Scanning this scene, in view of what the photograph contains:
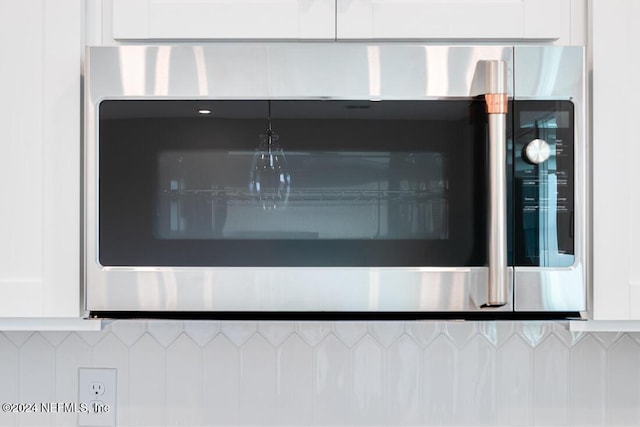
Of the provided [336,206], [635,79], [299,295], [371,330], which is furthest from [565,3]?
[371,330]

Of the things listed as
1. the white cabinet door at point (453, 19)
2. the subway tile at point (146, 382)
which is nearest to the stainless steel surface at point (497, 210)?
the white cabinet door at point (453, 19)

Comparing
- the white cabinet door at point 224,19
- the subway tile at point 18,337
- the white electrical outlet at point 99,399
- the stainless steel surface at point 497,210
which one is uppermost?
the white cabinet door at point 224,19

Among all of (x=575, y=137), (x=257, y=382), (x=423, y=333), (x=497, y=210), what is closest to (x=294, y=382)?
(x=257, y=382)

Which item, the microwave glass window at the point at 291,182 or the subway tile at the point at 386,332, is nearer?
the microwave glass window at the point at 291,182

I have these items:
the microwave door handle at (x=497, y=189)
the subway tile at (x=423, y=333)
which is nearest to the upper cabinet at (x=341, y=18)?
the microwave door handle at (x=497, y=189)

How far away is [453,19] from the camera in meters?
0.98

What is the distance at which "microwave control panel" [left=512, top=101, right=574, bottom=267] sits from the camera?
3.07 feet

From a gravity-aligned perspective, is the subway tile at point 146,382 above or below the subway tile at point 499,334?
below

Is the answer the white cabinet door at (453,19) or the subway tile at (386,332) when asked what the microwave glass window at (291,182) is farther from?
the subway tile at (386,332)

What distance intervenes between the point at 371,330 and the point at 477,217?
0.48 metres

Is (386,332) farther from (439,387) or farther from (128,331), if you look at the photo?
(128,331)

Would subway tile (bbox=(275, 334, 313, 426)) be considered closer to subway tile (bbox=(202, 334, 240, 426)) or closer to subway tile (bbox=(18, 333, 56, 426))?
subway tile (bbox=(202, 334, 240, 426))

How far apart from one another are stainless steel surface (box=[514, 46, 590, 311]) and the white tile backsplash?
385 millimetres

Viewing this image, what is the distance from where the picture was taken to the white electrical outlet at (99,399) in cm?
133
